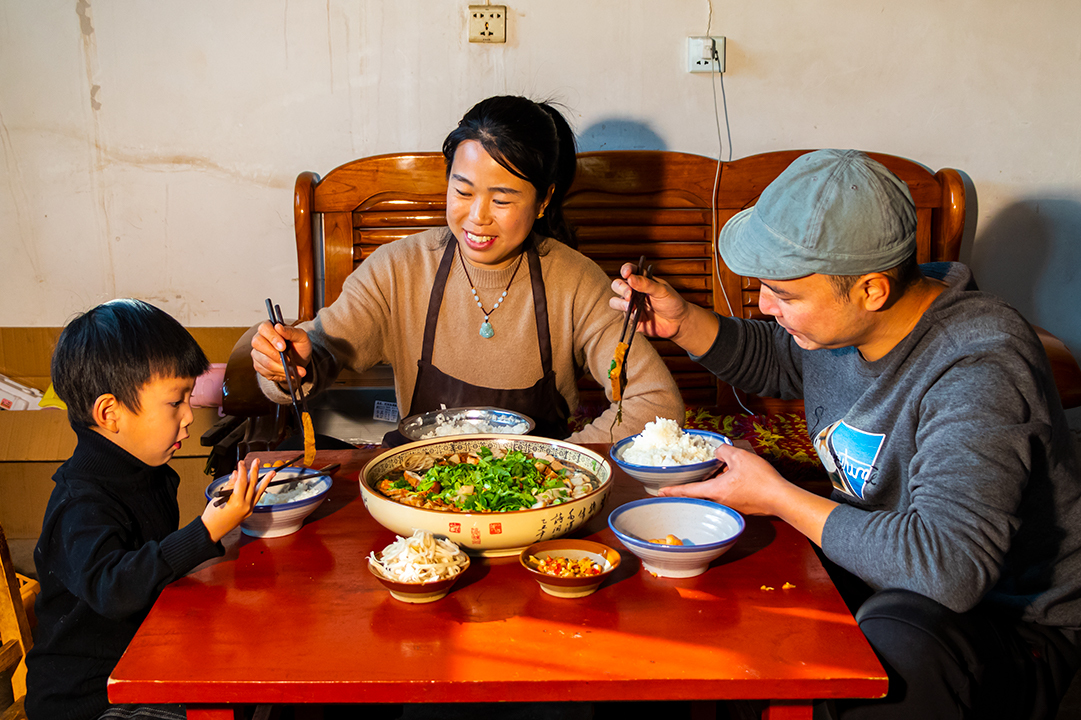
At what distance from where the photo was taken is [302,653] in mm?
1083

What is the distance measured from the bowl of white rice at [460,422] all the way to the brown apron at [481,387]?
301mm

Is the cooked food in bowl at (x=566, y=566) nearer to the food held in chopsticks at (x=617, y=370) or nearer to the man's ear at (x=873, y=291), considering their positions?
the man's ear at (x=873, y=291)

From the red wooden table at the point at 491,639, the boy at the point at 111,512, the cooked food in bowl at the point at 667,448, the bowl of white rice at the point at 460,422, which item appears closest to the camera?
the red wooden table at the point at 491,639

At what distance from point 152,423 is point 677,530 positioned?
994mm

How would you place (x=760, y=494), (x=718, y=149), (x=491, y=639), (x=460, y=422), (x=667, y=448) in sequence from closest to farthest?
(x=491, y=639)
(x=760, y=494)
(x=667, y=448)
(x=460, y=422)
(x=718, y=149)

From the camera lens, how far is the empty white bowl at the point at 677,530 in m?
1.25

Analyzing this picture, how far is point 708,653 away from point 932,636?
0.40 metres

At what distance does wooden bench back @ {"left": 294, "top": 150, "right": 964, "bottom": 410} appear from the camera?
3.18 metres

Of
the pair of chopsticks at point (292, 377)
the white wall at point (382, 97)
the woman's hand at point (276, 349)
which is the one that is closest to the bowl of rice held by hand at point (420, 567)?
the pair of chopsticks at point (292, 377)

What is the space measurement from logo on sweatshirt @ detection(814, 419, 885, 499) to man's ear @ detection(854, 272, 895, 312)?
249mm

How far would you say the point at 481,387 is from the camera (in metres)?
2.29

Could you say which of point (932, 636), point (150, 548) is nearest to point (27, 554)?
point (150, 548)

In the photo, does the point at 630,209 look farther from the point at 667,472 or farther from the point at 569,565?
the point at 569,565

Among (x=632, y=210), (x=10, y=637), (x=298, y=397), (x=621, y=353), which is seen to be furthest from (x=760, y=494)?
(x=632, y=210)
